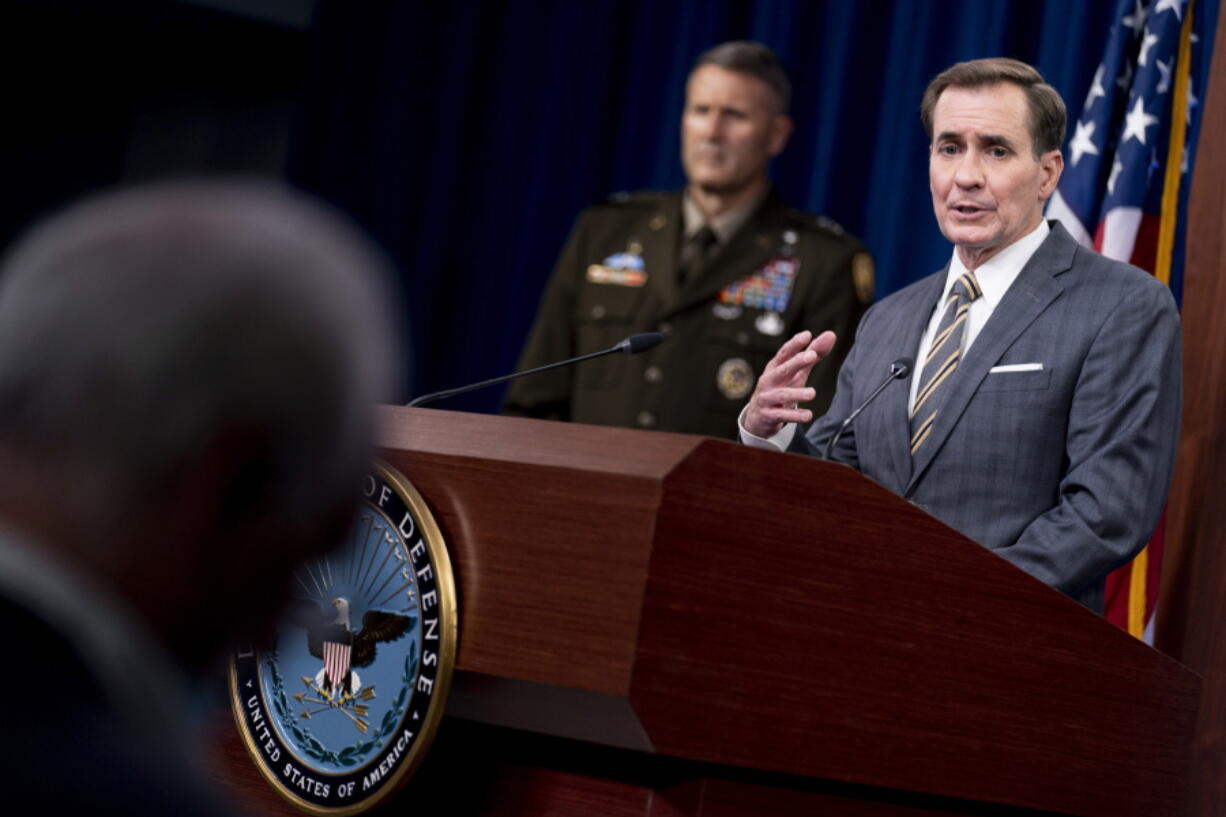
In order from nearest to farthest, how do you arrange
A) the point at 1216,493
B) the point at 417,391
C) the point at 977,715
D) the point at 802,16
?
the point at 977,715 → the point at 1216,493 → the point at 802,16 → the point at 417,391

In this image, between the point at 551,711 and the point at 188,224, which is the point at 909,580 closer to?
the point at 551,711

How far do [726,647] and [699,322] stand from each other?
2674 mm

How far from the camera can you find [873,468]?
240 centimetres

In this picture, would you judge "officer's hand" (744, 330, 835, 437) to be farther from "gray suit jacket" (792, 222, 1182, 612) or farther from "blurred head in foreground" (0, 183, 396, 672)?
"blurred head in foreground" (0, 183, 396, 672)

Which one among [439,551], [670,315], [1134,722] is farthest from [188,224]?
[670,315]

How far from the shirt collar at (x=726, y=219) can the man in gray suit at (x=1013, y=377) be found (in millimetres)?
1659

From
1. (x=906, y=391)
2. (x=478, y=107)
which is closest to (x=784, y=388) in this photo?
(x=906, y=391)

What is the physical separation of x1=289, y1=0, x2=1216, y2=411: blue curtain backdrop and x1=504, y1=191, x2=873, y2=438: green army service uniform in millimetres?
538

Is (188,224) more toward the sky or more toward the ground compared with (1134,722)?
more toward the sky

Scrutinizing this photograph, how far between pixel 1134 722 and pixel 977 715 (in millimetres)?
259

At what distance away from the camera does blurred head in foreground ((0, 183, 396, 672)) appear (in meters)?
0.69

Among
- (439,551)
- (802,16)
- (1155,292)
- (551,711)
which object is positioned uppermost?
(802,16)

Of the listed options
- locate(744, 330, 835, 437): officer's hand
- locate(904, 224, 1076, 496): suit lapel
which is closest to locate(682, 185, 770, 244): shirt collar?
locate(904, 224, 1076, 496): suit lapel

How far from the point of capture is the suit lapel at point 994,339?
2322 millimetres
